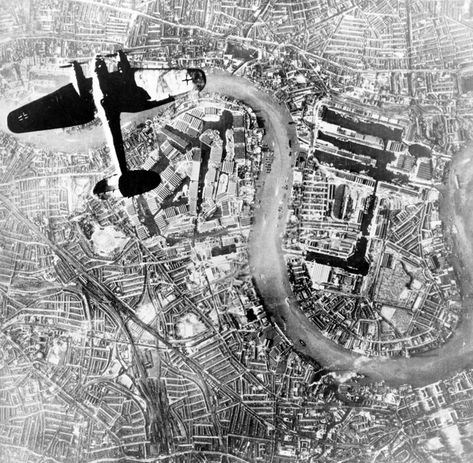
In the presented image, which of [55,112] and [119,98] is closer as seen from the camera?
[119,98]

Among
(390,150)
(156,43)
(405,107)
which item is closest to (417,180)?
(390,150)

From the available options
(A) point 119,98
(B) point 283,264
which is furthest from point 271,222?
(A) point 119,98

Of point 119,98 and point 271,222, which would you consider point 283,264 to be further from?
point 119,98

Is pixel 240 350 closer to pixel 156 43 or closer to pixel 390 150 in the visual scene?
pixel 390 150

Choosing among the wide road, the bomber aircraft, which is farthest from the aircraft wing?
the wide road

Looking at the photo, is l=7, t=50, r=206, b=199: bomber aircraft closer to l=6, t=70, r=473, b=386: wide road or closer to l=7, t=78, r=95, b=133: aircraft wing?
l=7, t=78, r=95, b=133: aircraft wing

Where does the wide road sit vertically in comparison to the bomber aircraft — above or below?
below
